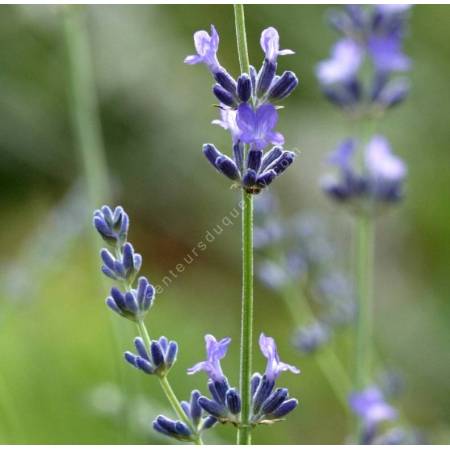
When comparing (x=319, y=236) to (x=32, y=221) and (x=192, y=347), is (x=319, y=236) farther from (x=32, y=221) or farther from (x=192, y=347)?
(x=32, y=221)

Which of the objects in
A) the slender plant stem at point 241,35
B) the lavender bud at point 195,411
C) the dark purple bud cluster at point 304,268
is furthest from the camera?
the dark purple bud cluster at point 304,268

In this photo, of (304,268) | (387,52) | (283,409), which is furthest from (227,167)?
(304,268)

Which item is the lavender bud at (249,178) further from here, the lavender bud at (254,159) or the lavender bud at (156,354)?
the lavender bud at (156,354)

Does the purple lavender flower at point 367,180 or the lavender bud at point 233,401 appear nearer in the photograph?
the lavender bud at point 233,401

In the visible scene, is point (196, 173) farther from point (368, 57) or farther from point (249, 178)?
point (249, 178)

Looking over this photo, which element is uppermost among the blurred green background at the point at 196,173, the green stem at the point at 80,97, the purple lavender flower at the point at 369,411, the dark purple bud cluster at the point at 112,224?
the blurred green background at the point at 196,173

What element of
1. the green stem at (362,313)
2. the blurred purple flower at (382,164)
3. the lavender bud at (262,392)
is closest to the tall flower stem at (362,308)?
the green stem at (362,313)

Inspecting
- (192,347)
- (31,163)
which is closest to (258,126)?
(192,347)
